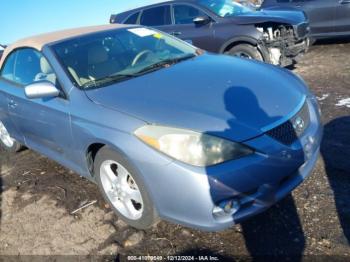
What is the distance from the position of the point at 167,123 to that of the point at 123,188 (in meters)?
0.79

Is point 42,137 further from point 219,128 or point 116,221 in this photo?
point 219,128

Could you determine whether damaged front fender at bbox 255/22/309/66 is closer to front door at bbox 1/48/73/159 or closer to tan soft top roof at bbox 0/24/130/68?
tan soft top roof at bbox 0/24/130/68

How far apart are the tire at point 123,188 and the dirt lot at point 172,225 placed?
15 centimetres

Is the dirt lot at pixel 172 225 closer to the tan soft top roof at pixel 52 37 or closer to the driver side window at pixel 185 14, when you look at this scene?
the tan soft top roof at pixel 52 37

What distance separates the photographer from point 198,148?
2578mm

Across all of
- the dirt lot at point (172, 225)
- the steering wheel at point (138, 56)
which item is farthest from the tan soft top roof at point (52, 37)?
the dirt lot at point (172, 225)

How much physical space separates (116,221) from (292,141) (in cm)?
167

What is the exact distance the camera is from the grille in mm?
2725

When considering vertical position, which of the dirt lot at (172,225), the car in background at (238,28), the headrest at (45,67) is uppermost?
the headrest at (45,67)

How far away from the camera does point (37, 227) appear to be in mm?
3553

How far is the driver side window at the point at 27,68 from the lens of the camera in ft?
12.5

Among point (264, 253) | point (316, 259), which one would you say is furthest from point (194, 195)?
point (316, 259)

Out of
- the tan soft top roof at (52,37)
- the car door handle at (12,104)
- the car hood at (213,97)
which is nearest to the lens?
the car hood at (213,97)

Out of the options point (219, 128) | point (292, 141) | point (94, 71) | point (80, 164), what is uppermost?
point (94, 71)
